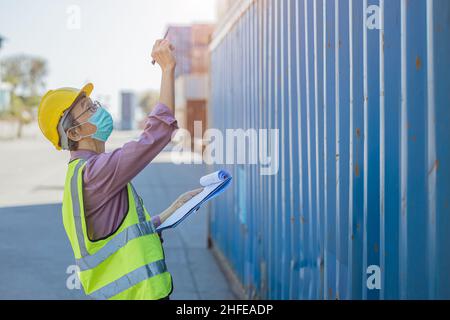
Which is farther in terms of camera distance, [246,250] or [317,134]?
[246,250]

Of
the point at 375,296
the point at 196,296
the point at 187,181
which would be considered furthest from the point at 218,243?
the point at 187,181

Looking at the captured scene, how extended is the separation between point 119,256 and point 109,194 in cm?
24

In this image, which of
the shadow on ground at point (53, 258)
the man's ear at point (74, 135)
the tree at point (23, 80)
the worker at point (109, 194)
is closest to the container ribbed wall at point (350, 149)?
the worker at point (109, 194)

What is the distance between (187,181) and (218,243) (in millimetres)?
13106

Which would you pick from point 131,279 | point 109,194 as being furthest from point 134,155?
point 131,279

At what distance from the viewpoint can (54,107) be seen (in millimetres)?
2576

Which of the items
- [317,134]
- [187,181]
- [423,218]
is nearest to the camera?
[423,218]

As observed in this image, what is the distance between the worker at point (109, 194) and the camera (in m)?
2.42

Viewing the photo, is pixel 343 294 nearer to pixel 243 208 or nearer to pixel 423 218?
pixel 423 218

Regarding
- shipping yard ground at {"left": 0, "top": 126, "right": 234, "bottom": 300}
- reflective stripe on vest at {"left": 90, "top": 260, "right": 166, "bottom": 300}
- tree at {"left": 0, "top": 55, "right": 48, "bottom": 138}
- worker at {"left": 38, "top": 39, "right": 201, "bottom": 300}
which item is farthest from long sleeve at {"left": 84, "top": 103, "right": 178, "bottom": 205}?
tree at {"left": 0, "top": 55, "right": 48, "bottom": 138}

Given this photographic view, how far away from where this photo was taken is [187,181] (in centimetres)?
2212

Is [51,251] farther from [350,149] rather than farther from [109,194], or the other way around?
[109,194]

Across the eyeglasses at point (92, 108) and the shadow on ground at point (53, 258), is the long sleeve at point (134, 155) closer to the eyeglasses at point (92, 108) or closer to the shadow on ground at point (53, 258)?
the eyeglasses at point (92, 108)
